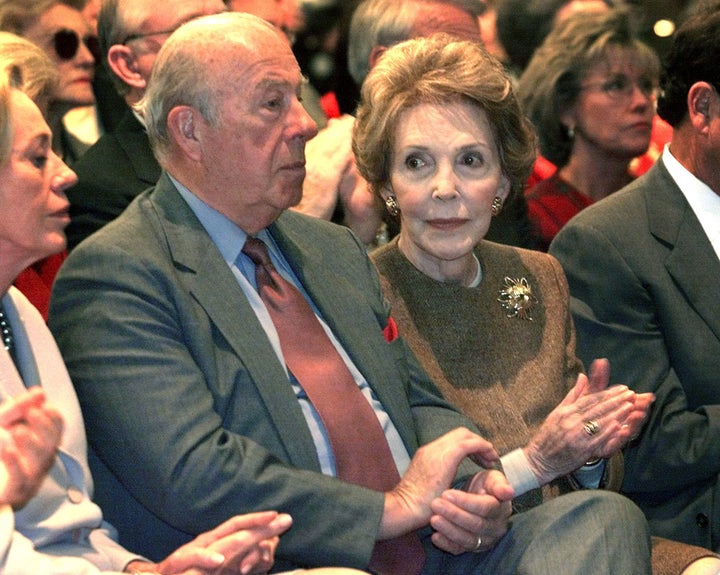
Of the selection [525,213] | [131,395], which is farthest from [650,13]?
[131,395]

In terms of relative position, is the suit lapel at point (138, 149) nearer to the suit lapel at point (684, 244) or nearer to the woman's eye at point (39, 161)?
the woman's eye at point (39, 161)

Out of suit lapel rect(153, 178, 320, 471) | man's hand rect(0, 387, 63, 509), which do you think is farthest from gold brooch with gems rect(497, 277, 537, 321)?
man's hand rect(0, 387, 63, 509)

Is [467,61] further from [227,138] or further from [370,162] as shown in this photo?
[227,138]

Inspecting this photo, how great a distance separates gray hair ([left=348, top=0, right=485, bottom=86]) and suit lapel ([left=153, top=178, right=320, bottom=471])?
70.3 inches

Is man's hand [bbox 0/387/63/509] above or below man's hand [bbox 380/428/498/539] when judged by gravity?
above

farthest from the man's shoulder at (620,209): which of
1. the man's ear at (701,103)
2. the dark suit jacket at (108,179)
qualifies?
A: the dark suit jacket at (108,179)

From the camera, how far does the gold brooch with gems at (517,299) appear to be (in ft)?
11.4

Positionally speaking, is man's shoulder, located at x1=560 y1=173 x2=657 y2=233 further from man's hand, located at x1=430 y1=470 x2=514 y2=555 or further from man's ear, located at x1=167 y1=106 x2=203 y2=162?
man's ear, located at x1=167 y1=106 x2=203 y2=162

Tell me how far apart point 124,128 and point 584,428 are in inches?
68.1

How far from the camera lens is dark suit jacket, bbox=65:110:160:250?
3.88 meters

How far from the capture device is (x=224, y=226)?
304 cm

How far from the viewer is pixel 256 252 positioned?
10.0ft

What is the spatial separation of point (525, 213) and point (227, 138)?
170 centimetres

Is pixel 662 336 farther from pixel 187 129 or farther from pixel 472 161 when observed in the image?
pixel 187 129
